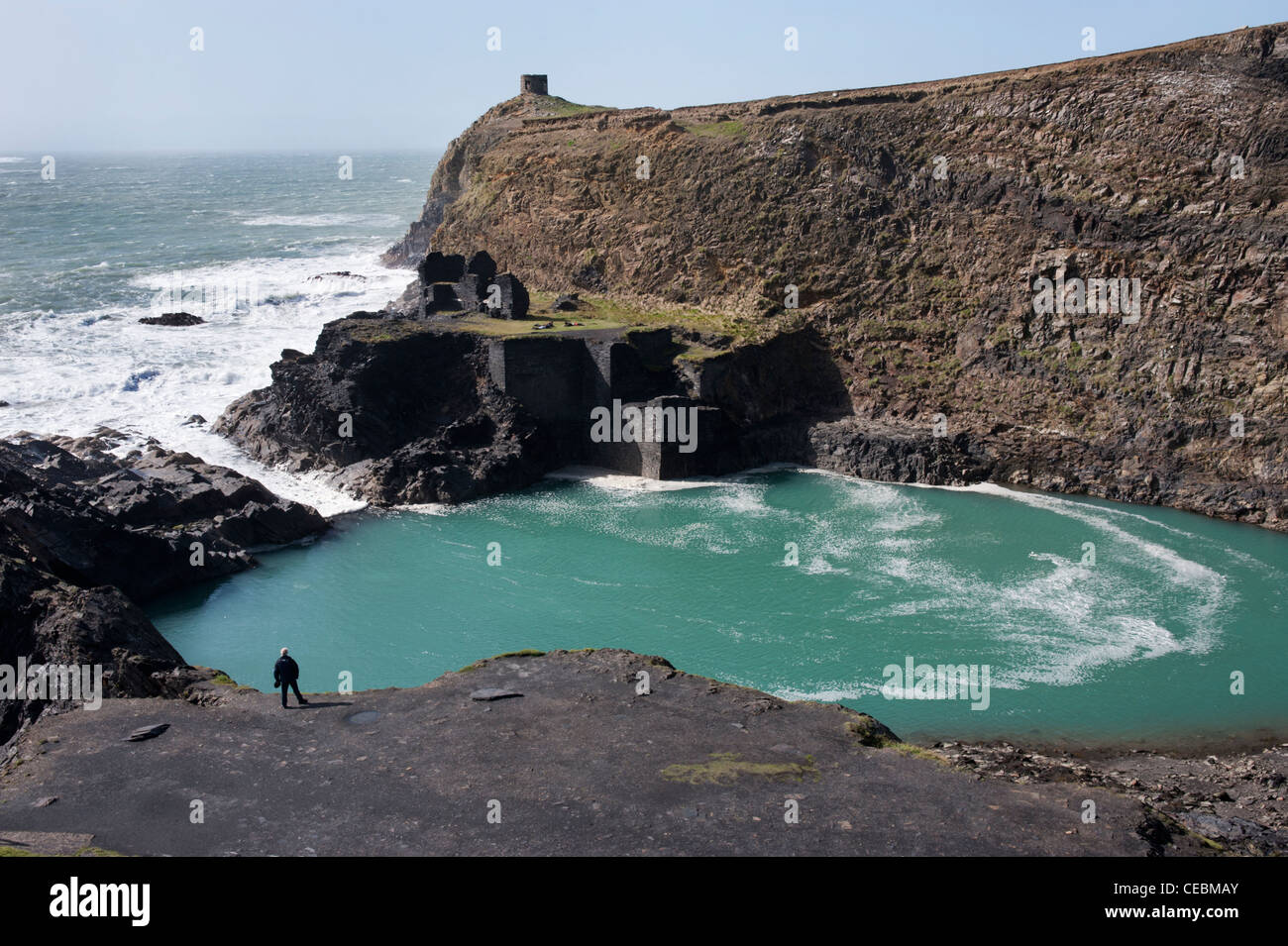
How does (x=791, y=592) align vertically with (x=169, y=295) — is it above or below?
below

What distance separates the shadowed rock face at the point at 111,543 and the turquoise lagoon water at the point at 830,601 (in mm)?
1210

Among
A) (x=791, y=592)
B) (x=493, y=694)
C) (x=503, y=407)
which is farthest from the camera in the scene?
(x=503, y=407)

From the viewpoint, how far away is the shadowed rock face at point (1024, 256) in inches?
1506

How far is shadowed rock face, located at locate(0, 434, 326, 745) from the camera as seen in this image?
69.2 ft

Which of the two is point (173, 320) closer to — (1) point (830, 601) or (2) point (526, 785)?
(1) point (830, 601)

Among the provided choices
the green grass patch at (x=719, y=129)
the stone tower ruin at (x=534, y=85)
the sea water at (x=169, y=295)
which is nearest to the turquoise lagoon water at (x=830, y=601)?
the sea water at (x=169, y=295)

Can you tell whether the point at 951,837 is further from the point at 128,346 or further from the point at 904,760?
the point at 128,346

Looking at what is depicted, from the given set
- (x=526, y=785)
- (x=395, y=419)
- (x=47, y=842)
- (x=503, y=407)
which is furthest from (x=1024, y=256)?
(x=47, y=842)

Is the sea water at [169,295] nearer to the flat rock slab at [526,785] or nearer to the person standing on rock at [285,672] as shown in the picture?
the person standing on rock at [285,672]

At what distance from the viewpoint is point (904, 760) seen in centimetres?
1795

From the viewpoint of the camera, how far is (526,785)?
16750 mm

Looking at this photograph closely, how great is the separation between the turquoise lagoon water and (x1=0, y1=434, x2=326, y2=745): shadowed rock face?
121 centimetres

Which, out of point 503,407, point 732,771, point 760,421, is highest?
point 503,407

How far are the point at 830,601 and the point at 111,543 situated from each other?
19701 millimetres
